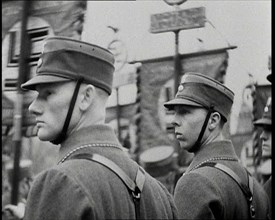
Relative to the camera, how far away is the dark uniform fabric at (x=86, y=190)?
167 cm

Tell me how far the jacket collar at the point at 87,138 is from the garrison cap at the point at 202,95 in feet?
3.45

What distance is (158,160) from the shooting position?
451 centimetres

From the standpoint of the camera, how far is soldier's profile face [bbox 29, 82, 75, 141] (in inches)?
75.9

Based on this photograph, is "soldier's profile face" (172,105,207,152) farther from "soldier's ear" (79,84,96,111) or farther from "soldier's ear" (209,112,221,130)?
"soldier's ear" (79,84,96,111)

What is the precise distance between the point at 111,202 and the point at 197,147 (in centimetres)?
118

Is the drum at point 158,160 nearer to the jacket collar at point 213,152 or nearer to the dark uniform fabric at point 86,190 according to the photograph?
the jacket collar at point 213,152

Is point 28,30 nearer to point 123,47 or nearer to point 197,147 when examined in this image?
point 123,47

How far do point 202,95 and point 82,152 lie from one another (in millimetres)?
1248

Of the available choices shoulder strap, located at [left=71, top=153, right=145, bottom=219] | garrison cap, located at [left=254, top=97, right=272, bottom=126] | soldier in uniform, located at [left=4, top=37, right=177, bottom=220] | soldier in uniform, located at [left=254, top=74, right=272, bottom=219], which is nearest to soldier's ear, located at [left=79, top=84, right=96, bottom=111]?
soldier in uniform, located at [left=4, top=37, right=177, bottom=220]

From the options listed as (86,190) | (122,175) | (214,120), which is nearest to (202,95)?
(214,120)

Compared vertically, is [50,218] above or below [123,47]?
below

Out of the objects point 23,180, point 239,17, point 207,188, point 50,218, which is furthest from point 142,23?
point 50,218

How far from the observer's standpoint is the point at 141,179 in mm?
1895

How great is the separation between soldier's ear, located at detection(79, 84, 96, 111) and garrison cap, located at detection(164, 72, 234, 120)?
1.03 m
